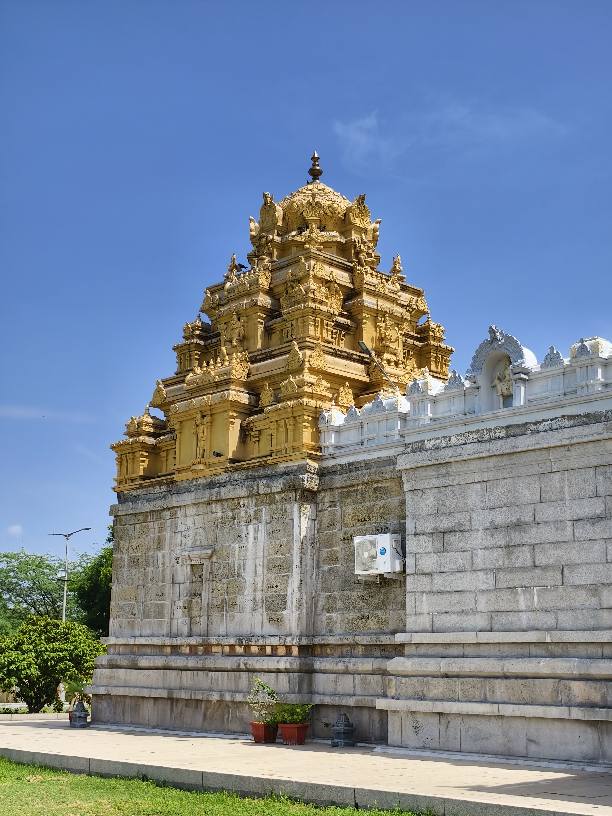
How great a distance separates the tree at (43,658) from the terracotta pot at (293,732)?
1396 cm

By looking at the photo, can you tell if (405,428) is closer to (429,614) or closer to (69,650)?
(429,614)

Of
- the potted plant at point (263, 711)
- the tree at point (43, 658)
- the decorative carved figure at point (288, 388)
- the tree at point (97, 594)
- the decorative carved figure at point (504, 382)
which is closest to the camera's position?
the decorative carved figure at point (504, 382)

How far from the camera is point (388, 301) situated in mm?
25141

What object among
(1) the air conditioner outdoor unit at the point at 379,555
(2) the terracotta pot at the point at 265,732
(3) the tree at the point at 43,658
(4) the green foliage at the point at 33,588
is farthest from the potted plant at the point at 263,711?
(4) the green foliage at the point at 33,588

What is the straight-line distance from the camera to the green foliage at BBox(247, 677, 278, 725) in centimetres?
1866

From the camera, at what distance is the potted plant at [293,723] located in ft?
59.1

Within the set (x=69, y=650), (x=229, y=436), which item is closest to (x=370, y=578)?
(x=229, y=436)

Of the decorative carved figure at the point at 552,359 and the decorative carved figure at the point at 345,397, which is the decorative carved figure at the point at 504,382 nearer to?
the decorative carved figure at the point at 552,359

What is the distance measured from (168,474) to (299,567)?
5.26 metres

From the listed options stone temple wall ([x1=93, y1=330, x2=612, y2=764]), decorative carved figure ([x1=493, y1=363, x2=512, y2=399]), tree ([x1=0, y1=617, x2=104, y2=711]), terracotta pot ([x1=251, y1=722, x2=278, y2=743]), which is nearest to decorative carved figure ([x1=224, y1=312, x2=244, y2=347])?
stone temple wall ([x1=93, y1=330, x2=612, y2=764])

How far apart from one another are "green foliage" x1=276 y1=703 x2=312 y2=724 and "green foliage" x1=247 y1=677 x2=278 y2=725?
305 mm

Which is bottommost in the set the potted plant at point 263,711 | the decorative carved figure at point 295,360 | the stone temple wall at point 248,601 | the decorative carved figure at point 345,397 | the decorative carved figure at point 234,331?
the potted plant at point 263,711

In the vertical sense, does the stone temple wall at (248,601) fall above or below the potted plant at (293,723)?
above

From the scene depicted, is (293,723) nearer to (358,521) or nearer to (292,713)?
(292,713)
